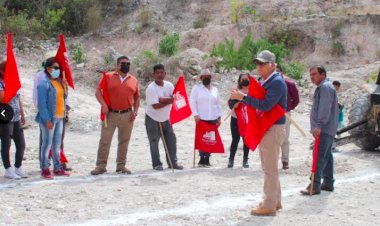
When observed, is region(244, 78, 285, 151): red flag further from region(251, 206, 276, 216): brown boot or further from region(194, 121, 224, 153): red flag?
region(194, 121, 224, 153): red flag

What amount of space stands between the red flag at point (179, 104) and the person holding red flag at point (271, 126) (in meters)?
2.88

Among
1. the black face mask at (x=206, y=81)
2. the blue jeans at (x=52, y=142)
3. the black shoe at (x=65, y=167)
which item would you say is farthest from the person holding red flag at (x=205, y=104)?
the blue jeans at (x=52, y=142)

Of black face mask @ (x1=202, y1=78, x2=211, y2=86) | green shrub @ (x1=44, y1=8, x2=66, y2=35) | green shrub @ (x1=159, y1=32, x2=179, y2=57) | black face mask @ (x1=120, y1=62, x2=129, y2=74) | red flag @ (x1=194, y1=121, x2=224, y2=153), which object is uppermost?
green shrub @ (x1=44, y1=8, x2=66, y2=35)

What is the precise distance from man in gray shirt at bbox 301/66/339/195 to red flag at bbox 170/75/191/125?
7.87 feet

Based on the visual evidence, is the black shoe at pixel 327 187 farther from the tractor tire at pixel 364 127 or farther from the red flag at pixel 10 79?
the red flag at pixel 10 79

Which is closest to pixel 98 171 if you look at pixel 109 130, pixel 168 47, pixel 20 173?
pixel 109 130

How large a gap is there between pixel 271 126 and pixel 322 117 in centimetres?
122

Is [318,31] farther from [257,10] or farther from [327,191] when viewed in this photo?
[327,191]

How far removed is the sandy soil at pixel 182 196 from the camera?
20.9 feet

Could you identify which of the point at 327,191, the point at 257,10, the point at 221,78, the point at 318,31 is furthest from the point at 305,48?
the point at 327,191

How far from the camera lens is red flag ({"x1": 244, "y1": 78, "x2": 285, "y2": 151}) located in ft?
21.2

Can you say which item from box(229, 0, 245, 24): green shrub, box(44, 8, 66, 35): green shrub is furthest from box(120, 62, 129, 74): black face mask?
box(229, 0, 245, 24): green shrub

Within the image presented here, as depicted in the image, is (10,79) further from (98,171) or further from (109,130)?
(98,171)

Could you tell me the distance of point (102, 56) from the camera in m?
21.5
